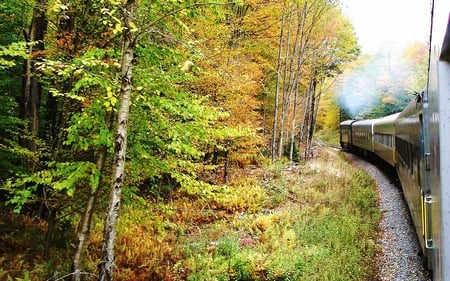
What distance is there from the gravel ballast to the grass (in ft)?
1.05

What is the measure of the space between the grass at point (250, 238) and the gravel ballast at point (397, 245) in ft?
1.05

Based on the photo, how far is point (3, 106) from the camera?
28.9 ft

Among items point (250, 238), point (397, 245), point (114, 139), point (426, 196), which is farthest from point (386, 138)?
point (114, 139)

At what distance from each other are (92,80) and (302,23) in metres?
16.7

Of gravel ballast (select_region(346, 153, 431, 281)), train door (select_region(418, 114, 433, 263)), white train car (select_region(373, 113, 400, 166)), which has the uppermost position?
white train car (select_region(373, 113, 400, 166))

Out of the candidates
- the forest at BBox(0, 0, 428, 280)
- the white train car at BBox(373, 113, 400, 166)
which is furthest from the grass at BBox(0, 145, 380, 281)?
the white train car at BBox(373, 113, 400, 166)

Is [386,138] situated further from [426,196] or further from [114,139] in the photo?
[114,139]

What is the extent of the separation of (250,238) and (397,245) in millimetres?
3983

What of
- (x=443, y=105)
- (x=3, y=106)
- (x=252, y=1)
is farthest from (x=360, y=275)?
(x=252, y=1)

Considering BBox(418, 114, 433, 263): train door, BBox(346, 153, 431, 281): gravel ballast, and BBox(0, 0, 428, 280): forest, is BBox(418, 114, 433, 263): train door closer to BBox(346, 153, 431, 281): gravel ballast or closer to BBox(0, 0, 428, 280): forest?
BBox(346, 153, 431, 281): gravel ballast

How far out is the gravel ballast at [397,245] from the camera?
8.31m

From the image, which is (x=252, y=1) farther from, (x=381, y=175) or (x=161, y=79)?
(x=381, y=175)

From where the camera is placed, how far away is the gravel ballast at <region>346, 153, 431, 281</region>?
8.31m

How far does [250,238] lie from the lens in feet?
35.6
